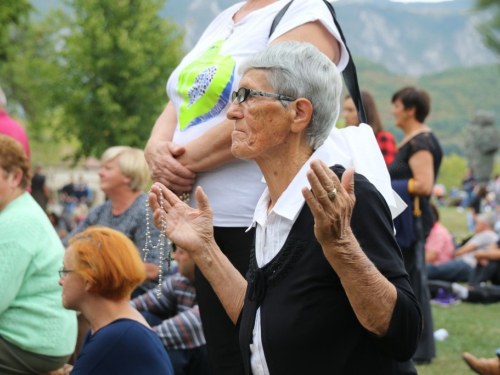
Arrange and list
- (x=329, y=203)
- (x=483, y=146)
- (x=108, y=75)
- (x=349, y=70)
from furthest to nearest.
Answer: (x=483, y=146) → (x=108, y=75) → (x=349, y=70) → (x=329, y=203)

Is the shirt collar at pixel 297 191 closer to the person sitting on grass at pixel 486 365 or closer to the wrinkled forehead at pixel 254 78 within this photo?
the wrinkled forehead at pixel 254 78

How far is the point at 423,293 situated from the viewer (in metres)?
5.82

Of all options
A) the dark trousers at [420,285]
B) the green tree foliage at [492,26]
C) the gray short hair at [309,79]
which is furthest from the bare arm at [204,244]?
the green tree foliage at [492,26]

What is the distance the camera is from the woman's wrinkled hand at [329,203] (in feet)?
5.75

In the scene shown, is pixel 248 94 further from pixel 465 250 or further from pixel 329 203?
pixel 465 250

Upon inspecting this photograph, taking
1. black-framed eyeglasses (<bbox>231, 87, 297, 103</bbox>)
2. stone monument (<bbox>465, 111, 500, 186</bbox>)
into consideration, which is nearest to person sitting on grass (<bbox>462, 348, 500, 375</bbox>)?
black-framed eyeglasses (<bbox>231, 87, 297, 103</bbox>)

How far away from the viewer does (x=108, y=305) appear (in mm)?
3557

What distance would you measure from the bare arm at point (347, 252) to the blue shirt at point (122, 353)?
1649mm

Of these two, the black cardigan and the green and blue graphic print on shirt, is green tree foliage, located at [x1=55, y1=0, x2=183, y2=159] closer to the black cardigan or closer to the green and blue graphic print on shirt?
the green and blue graphic print on shirt

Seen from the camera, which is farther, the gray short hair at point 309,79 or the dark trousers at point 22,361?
the dark trousers at point 22,361

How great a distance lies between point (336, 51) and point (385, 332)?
4.07 ft

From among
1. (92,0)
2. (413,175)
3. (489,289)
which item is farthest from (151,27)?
(413,175)

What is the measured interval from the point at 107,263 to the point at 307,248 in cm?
168

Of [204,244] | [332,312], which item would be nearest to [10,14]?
[204,244]
